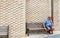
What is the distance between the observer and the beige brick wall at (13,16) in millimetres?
8828

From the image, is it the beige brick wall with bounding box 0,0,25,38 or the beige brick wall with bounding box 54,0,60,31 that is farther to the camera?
the beige brick wall with bounding box 54,0,60,31

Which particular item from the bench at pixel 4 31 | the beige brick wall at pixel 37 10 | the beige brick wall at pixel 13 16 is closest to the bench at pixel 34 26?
the beige brick wall at pixel 37 10

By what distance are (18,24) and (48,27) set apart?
7.18 feet

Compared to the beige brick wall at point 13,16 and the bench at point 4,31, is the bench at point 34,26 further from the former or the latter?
the bench at point 4,31

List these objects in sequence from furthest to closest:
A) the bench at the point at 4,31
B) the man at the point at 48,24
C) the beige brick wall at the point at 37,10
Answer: the beige brick wall at the point at 37,10
the man at the point at 48,24
the bench at the point at 4,31

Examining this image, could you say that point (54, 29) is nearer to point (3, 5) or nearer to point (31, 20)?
point (31, 20)

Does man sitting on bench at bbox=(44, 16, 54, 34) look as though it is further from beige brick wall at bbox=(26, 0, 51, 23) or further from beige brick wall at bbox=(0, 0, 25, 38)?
beige brick wall at bbox=(0, 0, 25, 38)

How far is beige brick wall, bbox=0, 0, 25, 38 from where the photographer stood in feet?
29.0

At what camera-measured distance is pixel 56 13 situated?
11.6 meters

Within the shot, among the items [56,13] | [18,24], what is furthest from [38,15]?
[18,24]

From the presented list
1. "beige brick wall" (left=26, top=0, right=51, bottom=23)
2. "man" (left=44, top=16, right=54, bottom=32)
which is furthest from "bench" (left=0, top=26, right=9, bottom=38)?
"man" (left=44, top=16, right=54, bottom=32)

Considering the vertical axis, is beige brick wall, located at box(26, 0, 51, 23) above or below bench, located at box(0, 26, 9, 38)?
above

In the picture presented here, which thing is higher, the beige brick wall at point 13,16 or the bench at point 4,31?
the beige brick wall at point 13,16

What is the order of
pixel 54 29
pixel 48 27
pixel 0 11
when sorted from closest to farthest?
1. pixel 0 11
2. pixel 48 27
3. pixel 54 29
